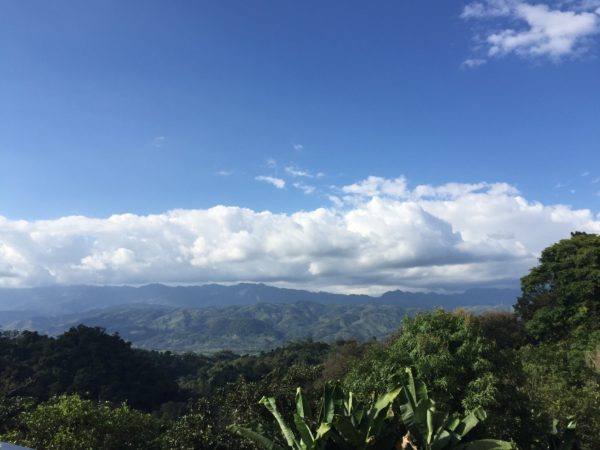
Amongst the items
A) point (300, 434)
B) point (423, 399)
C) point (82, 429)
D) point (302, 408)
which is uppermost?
point (423, 399)

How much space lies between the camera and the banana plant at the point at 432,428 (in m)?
10.4

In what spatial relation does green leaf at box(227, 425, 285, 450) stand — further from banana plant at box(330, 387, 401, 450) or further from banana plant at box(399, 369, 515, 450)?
banana plant at box(399, 369, 515, 450)

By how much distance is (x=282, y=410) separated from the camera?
A: 773 inches

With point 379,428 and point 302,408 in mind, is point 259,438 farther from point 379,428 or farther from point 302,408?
point 379,428

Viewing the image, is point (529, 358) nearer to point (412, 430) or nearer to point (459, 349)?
point (459, 349)

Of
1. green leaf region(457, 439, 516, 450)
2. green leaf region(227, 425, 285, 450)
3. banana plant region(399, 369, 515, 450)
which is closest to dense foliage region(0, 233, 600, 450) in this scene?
banana plant region(399, 369, 515, 450)

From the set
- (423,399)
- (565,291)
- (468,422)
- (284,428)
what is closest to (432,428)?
(423,399)

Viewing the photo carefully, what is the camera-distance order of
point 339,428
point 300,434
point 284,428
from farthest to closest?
point 284,428 → point 300,434 → point 339,428

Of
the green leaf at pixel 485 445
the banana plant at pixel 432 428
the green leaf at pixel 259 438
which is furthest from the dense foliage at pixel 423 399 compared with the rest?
the green leaf at pixel 485 445

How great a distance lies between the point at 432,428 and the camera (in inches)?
416

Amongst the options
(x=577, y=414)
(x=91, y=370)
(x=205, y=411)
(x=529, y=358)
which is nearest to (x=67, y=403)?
(x=205, y=411)

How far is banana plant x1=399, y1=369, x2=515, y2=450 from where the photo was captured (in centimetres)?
1043

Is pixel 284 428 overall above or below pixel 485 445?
above

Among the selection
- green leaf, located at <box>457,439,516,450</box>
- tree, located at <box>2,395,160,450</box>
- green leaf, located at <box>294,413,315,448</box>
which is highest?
green leaf, located at <box>294,413,315,448</box>
